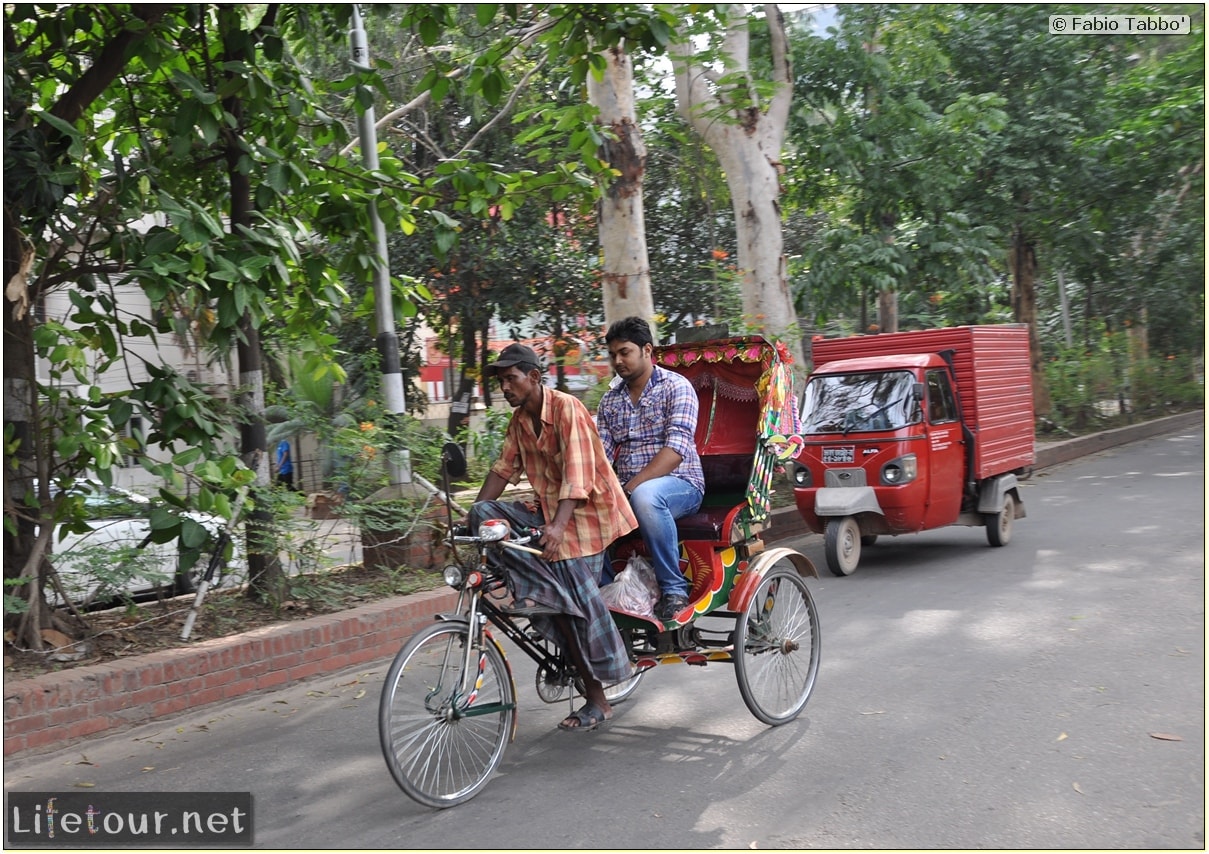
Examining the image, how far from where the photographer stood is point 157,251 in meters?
6.02

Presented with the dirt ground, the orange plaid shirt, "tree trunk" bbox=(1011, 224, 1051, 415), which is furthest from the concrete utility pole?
"tree trunk" bbox=(1011, 224, 1051, 415)

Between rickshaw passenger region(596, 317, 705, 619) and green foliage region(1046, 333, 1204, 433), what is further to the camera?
green foliage region(1046, 333, 1204, 433)

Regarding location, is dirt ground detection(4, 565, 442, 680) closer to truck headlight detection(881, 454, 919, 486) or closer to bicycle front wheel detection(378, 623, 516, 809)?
bicycle front wheel detection(378, 623, 516, 809)

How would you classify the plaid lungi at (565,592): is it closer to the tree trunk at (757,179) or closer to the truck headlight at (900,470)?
the truck headlight at (900,470)

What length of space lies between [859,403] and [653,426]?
510 cm

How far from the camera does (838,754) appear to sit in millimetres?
5070

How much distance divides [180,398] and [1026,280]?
19164mm

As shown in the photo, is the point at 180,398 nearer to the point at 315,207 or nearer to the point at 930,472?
the point at 315,207

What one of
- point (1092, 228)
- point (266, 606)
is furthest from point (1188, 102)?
point (266, 606)

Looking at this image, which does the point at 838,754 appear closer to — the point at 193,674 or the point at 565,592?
the point at 565,592

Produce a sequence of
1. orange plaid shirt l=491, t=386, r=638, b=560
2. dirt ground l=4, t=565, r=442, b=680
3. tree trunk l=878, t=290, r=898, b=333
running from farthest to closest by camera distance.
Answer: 1. tree trunk l=878, t=290, r=898, b=333
2. dirt ground l=4, t=565, r=442, b=680
3. orange plaid shirt l=491, t=386, r=638, b=560

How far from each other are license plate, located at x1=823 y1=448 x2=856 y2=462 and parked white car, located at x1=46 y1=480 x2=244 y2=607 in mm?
5556

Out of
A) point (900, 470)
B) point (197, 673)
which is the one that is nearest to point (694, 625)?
point (197, 673)

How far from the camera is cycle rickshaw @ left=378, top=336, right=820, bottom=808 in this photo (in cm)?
452
